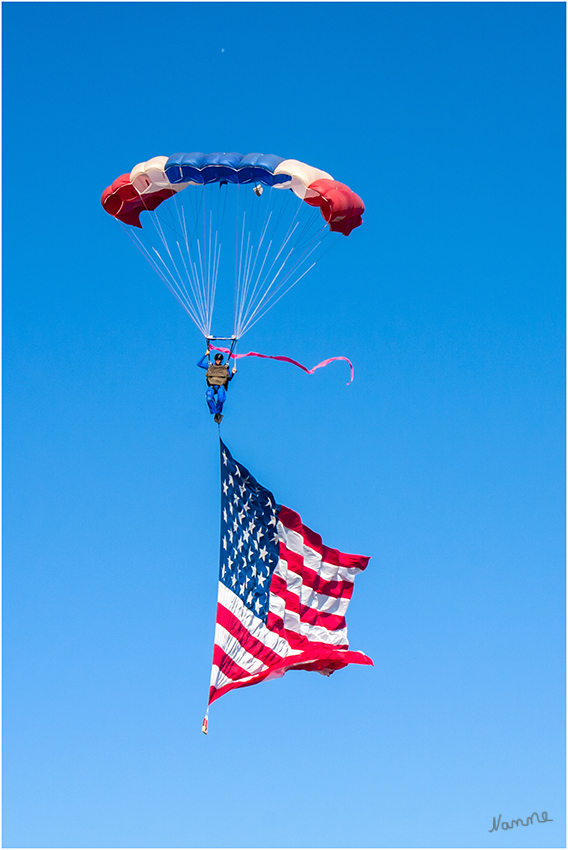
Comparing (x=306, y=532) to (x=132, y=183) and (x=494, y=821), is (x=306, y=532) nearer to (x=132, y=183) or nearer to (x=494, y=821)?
(x=132, y=183)

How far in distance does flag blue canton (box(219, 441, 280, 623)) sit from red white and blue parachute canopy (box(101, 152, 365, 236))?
5521 mm

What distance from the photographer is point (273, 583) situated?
1087 inches

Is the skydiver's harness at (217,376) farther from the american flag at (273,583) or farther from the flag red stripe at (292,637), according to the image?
the flag red stripe at (292,637)

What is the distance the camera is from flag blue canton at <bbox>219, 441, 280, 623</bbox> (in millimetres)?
27625

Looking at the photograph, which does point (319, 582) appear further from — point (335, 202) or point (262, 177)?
point (262, 177)

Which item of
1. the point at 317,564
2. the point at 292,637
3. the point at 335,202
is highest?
the point at 335,202

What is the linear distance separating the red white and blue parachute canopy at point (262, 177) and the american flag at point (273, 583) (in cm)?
556

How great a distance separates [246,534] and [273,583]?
1205 millimetres

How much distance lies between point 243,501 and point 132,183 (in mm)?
7212

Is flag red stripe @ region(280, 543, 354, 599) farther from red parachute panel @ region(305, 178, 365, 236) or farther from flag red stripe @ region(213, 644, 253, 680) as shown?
red parachute panel @ region(305, 178, 365, 236)

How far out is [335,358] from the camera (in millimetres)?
27578

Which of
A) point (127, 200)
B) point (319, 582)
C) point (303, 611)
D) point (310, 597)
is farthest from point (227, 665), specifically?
point (127, 200)

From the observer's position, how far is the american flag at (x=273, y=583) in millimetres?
27000

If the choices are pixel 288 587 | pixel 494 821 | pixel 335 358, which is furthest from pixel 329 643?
pixel 494 821
